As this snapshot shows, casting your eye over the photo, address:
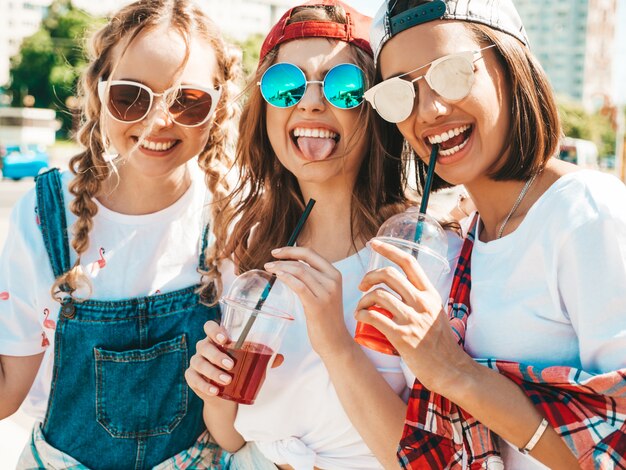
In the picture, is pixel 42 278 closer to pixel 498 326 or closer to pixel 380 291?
pixel 380 291

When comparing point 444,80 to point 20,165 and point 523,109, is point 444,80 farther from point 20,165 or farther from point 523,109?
point 20,165

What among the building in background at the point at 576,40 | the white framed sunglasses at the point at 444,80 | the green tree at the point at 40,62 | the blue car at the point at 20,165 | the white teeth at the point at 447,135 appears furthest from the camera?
the building in background at the point at 576,40

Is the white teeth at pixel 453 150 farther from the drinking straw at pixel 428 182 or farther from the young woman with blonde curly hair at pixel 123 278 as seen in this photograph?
the young woman with blonde curly hair at pixel 123 278

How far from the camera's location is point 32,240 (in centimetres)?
244

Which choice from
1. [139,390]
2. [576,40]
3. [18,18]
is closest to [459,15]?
[139,390]

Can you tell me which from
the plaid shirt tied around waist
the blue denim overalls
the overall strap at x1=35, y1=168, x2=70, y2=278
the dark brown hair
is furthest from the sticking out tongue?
the overall strap at x1=35, y1=168, x2=70, y2=278

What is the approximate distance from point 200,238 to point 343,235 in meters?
0.61

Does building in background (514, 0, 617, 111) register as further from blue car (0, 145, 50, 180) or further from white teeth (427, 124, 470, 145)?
white teeth (427, 124, 470, 145)

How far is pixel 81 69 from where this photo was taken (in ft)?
10.1

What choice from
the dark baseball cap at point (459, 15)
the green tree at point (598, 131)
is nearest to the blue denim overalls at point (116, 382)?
the dark baseball cap at point (459, 15)

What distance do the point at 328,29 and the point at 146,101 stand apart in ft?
2.46

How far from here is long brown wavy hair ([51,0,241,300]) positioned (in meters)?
2.45

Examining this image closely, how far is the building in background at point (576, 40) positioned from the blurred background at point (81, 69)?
0.63 feet

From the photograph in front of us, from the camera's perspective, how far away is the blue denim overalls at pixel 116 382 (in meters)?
2.37
